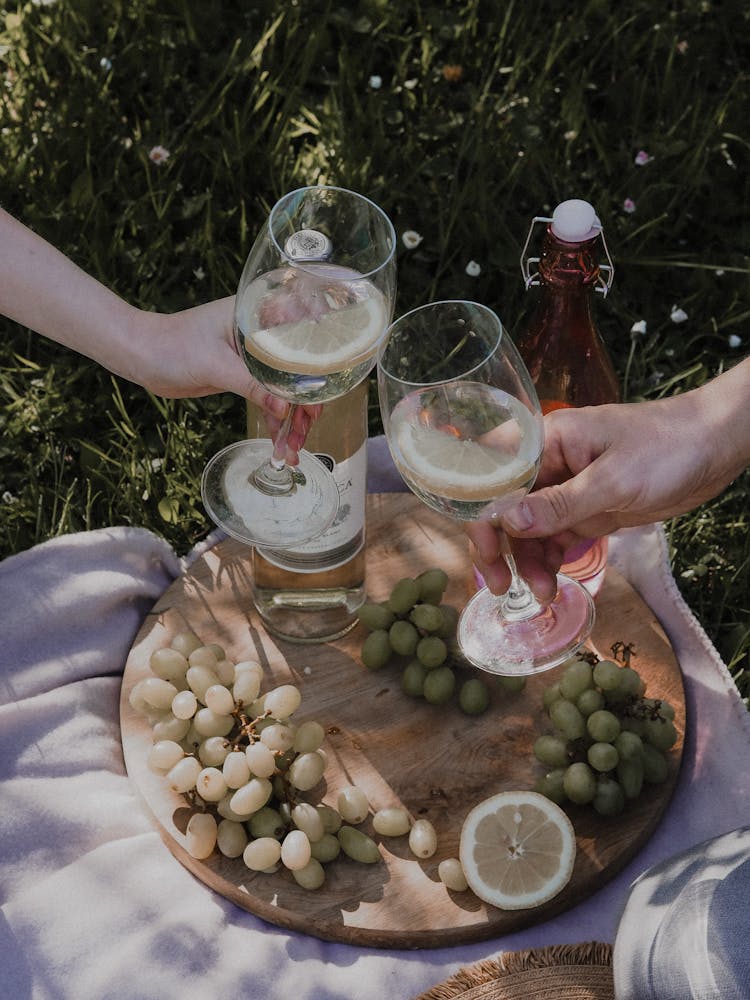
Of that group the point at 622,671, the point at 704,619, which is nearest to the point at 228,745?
the point at 622,671

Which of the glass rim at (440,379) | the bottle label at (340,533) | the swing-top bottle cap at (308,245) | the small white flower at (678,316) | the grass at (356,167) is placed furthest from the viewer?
the small white flower at (678,316)

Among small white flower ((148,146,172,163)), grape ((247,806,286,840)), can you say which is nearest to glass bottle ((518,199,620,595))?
grape ((247,806,286,840))

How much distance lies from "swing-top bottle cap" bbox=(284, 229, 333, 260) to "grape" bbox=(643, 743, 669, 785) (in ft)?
2.99

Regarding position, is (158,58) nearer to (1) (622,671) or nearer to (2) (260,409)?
(2) (260,409)

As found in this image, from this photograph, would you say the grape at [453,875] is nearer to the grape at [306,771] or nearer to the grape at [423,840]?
the grape at [423,840]

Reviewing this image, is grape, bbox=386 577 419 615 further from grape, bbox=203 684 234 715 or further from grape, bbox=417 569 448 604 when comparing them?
grape, bbox=203 684 234 715

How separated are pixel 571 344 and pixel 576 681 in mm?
576

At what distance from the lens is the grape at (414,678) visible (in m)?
1.96

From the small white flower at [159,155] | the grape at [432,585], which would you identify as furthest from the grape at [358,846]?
the small white flower at [159,155]

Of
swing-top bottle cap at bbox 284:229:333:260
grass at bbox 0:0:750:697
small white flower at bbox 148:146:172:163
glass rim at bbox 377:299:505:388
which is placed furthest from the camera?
small white flower at bbox 148:146:172:163

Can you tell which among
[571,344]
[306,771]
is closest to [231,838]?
[306,771]

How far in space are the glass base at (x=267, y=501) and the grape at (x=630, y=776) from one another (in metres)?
0.59

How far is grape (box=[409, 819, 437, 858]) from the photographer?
178 cm

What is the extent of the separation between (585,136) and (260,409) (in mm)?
1741
